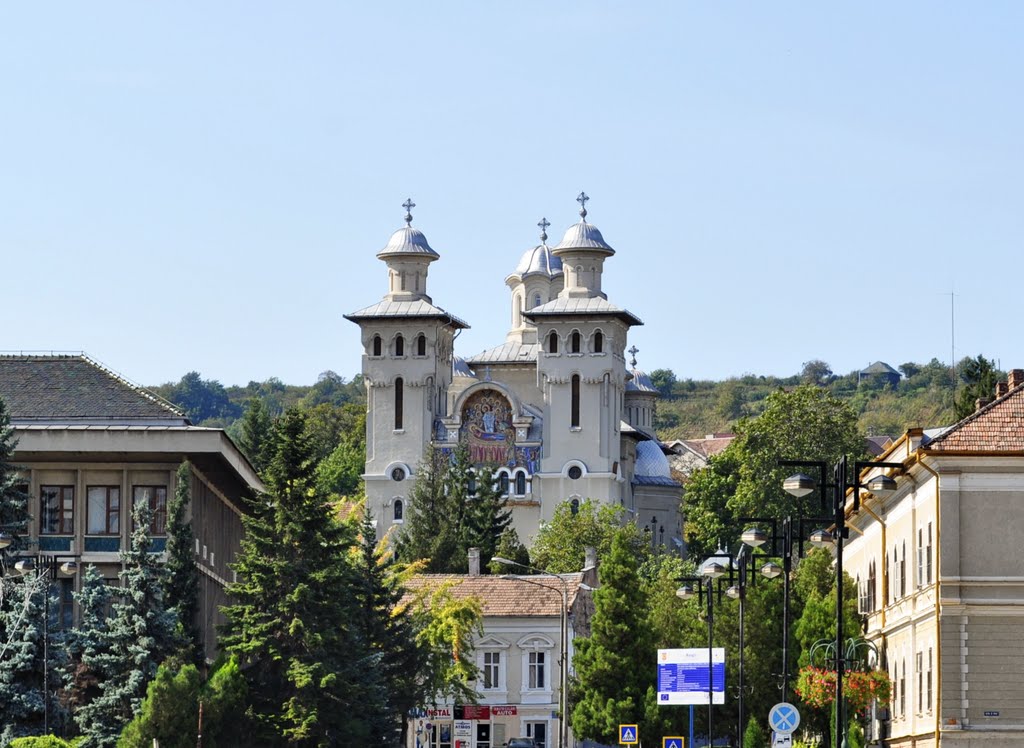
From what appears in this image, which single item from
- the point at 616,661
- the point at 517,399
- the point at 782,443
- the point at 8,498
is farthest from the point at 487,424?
the point at 8,498

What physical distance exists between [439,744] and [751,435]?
50.1 metres

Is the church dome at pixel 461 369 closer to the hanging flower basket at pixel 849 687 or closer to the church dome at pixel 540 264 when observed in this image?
the church dome at pixel 540 264

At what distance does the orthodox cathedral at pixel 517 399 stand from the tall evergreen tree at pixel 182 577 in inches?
3102

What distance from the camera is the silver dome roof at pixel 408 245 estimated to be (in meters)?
147

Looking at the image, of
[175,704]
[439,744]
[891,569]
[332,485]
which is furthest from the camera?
[332,485]

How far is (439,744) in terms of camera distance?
92.7 m

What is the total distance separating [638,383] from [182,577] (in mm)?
108281

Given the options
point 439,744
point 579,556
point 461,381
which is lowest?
point 439,744

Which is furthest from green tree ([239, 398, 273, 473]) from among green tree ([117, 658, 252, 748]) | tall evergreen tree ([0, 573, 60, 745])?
green tree ([117, 658, 252, 748])

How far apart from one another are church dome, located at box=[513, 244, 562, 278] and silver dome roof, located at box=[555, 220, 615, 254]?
11968mm

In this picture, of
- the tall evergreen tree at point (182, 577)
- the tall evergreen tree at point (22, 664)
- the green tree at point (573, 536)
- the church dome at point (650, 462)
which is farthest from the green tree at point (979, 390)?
the church dome at point (650, 462)

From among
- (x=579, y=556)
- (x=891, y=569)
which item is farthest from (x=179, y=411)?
(x=579, y=556)

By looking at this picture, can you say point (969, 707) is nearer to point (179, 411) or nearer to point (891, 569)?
point (891, 569)

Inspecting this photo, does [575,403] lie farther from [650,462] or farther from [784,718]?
[784,718]
